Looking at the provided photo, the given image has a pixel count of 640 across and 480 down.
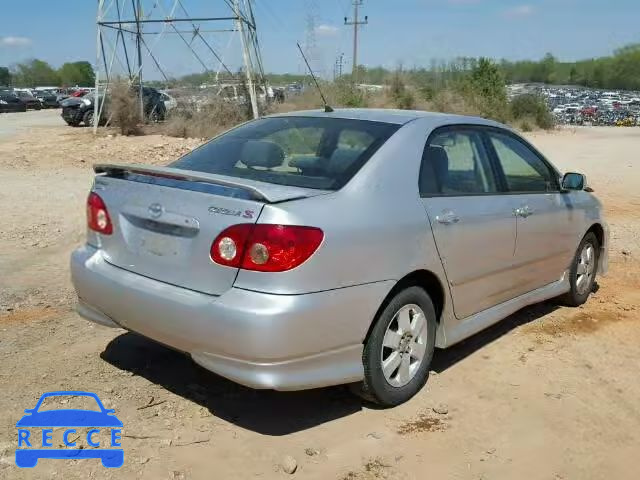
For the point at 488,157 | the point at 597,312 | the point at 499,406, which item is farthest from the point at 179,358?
the point at 597,312

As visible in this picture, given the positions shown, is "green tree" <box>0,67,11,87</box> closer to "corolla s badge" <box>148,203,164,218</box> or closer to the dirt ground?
the dirt ground

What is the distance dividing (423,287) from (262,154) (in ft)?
4.21

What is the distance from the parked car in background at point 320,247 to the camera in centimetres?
320

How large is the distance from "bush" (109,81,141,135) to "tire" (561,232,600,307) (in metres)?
19.1

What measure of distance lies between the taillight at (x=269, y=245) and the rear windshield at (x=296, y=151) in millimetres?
489

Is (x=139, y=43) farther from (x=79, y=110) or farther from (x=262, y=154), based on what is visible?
(x=262, y=154)

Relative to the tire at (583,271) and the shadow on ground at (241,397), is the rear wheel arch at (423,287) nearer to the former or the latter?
the shadow on ground at (241,397)

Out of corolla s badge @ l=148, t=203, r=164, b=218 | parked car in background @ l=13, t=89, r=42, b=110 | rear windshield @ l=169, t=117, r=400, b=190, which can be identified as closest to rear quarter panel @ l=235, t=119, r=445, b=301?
rear windshield @ l=169, t=117, r=400, b=190

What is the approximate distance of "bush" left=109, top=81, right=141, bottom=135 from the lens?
885 inches

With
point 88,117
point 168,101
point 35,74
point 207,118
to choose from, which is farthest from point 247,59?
point 35,74

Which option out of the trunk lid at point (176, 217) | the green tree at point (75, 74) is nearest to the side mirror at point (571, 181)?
the trunk lid at point (176, 217)

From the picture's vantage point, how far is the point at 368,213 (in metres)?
3.51

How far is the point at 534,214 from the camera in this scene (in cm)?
490

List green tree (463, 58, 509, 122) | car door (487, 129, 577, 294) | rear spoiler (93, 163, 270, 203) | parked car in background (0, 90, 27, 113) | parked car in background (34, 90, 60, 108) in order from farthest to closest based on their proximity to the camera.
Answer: parked car in background (34, 90, 60, 108)
parked car in background (0, 90, 27, 113)
green tree (463, 58, 509, 122)
car door (487, 129, 577, 294)
rear spoiler (93, 163, 270, 203)
